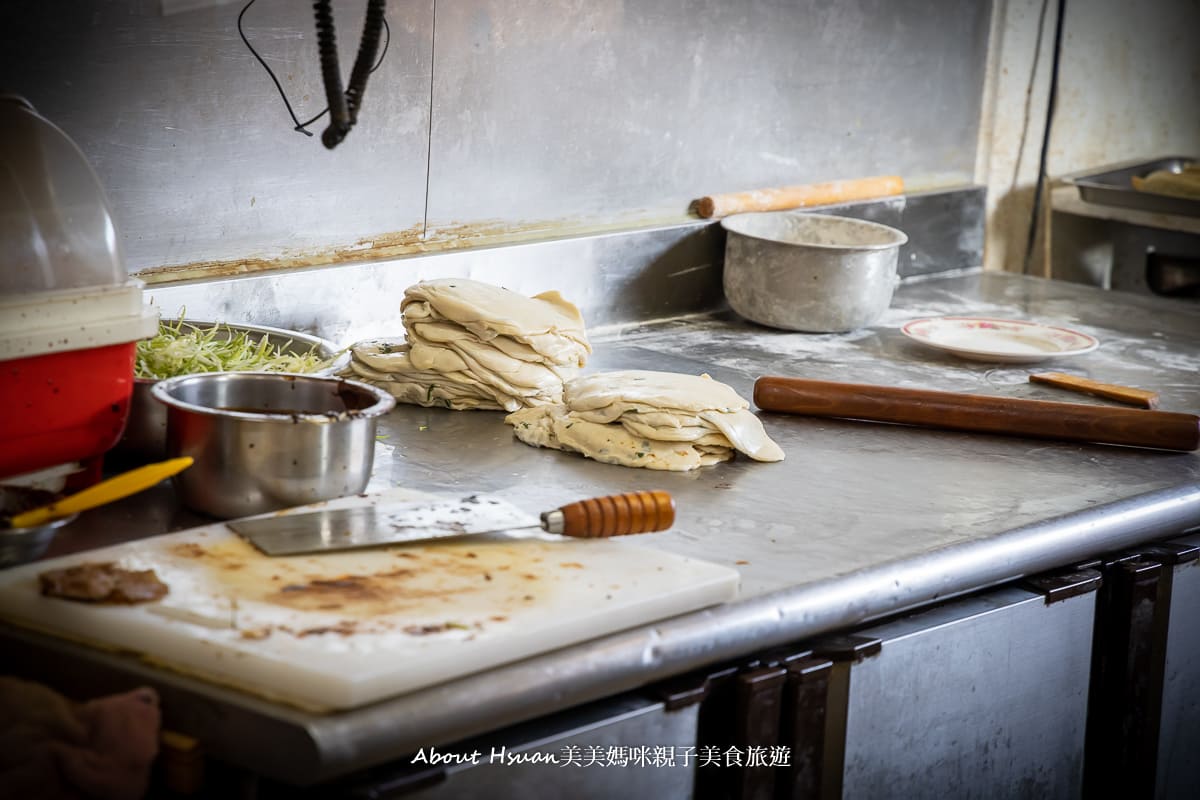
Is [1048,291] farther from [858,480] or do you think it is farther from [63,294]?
[63,294]

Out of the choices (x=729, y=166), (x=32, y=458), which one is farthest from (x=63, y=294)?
(x=729, y=166)

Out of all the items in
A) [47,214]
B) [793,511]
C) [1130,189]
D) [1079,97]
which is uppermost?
[1079,97]

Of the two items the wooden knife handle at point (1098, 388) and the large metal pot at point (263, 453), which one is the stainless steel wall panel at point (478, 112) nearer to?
the large metal pot at point (263, 453)

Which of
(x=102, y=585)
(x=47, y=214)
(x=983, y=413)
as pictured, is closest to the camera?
(x=102, y=585)

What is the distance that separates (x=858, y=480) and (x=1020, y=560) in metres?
0.25

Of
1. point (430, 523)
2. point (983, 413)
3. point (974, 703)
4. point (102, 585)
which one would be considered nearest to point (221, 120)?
point (430, 523)

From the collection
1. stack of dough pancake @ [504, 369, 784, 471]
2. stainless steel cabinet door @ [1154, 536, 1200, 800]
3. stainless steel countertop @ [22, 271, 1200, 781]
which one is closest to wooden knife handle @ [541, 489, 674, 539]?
stainless steel countertop @ [22, 271, 1200, 781]

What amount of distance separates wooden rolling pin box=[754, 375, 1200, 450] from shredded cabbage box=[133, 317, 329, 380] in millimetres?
670

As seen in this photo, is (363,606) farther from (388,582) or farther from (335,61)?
(335,61)

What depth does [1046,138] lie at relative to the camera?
11.3ft

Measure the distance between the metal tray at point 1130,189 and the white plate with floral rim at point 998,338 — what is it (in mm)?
821

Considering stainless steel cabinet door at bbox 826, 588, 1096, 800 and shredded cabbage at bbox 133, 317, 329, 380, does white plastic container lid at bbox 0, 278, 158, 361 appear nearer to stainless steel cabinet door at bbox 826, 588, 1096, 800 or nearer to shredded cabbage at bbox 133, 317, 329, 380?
shredded cabbage at bbox 133, 317, 329, 380

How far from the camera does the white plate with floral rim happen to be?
7.58 feet

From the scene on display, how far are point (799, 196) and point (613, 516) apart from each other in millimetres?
1617
